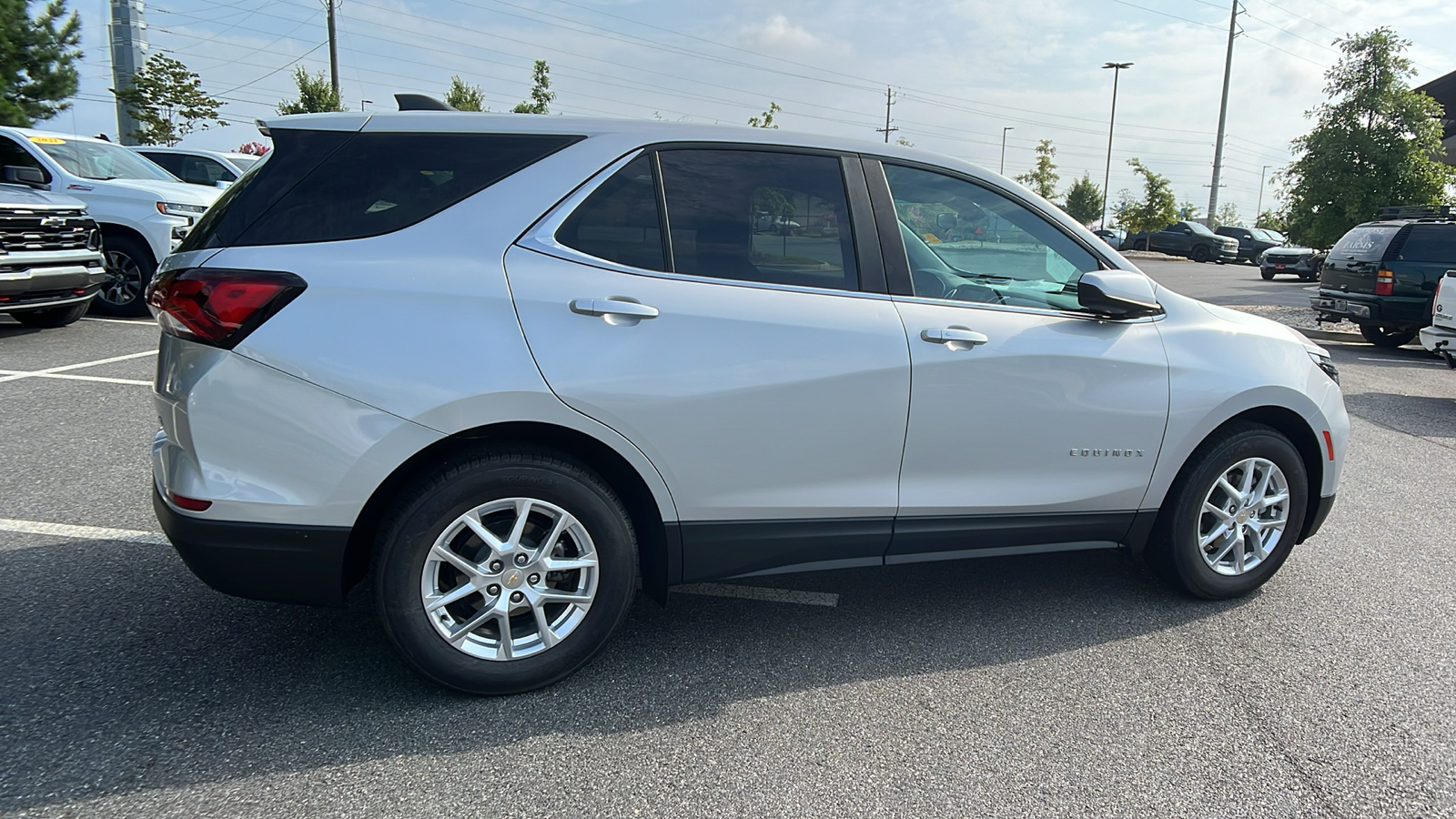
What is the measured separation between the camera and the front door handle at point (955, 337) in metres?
3.23

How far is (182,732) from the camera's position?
8.86 feet

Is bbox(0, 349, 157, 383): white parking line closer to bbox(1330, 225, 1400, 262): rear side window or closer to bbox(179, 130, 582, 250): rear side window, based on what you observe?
bbox(179, 130, 582, 250): rear side window

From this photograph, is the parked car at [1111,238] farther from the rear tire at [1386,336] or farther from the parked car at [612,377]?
the rear tire at [1386,336]

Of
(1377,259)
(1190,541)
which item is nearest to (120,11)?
(1377,259)

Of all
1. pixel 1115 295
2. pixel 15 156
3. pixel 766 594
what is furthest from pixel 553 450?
pixel 15 156

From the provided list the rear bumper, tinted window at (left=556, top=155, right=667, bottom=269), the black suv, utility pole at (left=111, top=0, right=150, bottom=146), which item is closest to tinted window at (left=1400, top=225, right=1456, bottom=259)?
the black suv

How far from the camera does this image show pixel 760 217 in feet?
10.5

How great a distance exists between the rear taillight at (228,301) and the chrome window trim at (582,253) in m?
0.68

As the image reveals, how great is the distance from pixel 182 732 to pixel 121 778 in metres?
0.22

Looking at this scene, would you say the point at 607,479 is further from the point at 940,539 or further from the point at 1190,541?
the point at 1190,541

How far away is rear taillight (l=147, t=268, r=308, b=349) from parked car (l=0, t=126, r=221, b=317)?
8665 millimetres

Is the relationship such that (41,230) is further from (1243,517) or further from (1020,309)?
(1243,517)

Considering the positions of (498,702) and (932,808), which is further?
(498,702)

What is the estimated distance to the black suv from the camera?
39.8ft
